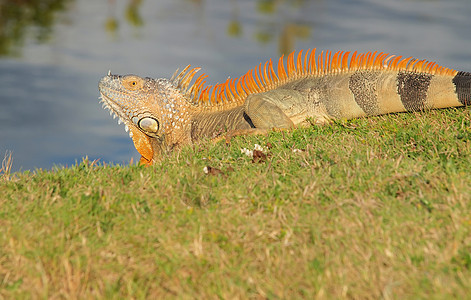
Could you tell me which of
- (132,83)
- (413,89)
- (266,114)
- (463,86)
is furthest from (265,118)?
(463,86)

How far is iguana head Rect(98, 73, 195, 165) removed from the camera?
10711 millimetres

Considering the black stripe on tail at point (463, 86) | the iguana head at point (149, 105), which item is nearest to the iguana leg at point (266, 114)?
the iguana head at point (149, 105)

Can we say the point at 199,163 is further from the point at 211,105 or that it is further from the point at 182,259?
the point at 211,105

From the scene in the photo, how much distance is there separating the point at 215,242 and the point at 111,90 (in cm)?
663

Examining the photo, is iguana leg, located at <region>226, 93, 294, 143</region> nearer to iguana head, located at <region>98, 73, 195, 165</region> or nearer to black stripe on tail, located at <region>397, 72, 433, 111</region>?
iguana head, located at <region>98, 73, 195, 165</region>

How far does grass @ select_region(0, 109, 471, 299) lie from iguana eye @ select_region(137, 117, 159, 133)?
357 centimetres

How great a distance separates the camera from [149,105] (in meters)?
10.7

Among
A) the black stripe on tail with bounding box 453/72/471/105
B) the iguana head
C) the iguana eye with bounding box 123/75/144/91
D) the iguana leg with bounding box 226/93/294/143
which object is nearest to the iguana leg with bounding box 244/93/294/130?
the iguana leg with bounding box 226/93/294/143

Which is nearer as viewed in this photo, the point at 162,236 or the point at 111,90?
the point at 162,236

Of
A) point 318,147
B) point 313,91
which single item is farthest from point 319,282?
point 313,91

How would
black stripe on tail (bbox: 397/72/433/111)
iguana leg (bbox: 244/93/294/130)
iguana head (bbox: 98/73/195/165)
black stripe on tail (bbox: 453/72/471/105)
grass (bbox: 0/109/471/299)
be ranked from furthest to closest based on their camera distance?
iguana head (bbox: 98/73/195/165) < iguana leg (bbox: 244/93/294/130) < black stripe on tail (bbox: 397/72/433/111) < black stripe on tail (bbox: 453/72/471/105) < grass (bbox: 0/109/471/299)

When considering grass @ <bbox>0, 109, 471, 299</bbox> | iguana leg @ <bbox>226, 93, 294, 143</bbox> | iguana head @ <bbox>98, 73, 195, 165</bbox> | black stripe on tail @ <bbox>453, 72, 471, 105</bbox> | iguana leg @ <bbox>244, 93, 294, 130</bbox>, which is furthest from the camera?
iguana head @ <bbox>98, 73, 195, 165</bbox>

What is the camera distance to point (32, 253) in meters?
4.94

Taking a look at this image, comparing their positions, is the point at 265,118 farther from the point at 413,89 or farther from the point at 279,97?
the point at 413,89
